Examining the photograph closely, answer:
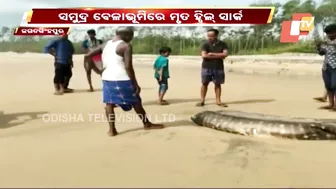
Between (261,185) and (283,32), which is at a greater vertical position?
(283,32)

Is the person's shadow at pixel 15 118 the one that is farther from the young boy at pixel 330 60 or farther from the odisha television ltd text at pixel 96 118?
the young boy at pixel 330 60

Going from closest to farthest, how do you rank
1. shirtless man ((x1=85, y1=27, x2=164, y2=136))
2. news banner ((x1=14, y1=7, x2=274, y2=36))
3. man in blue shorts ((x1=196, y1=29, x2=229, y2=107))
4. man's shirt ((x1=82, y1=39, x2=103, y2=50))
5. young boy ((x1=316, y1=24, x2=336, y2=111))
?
shirtless man ((x1=85, y1=27, x2=164, y2=136)) → young boy ((x1=316, y1=24, x2=336, y2=111)) → man in blue shorts ((x1=196, y1=29, x2=229, y2=107)) → man's shirt ((x1=82, y1=39, x2=103, y2=50)) → news banner ((x1=14, y1=7, x2=274, y2=36))

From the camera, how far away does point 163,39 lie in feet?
149

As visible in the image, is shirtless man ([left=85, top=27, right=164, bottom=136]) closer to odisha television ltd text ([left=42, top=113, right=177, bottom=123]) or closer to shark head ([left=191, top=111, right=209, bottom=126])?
odisha television ltd text ([left=42, top=113, right=177, bottom=123])

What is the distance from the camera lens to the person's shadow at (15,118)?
23.8 ft

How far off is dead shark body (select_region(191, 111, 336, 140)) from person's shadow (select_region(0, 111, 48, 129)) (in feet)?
10.3

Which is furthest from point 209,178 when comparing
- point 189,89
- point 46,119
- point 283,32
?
point 283,32

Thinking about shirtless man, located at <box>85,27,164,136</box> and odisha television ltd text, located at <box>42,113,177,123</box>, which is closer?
shirtless man, located at <box>85,27,164,136</box>

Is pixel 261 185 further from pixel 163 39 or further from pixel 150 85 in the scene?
pixel 163 39

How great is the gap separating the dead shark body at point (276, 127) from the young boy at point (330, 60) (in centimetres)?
232

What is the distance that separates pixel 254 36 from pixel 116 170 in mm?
35349

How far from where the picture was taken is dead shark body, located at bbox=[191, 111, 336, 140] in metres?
5.82

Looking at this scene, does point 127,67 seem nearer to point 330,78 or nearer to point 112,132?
point 112,132

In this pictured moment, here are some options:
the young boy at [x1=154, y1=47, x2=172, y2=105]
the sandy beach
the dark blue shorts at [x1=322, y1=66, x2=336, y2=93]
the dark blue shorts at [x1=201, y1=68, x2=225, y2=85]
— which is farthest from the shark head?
the dark blue shorts at [x1=322, y1=66, x2=336, y2=93]
